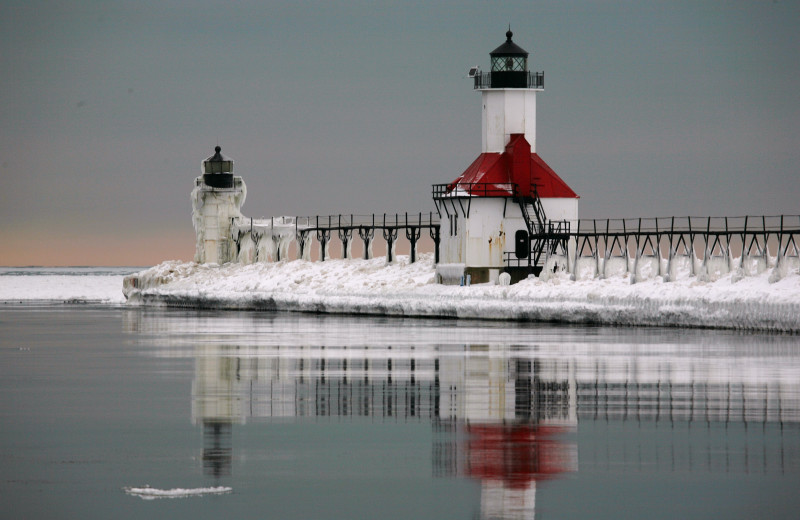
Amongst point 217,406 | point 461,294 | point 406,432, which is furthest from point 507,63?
point 406,432

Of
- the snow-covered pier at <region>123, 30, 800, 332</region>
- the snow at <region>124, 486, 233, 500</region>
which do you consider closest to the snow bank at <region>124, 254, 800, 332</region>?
the snow-covered pier at <region>123, 30, 800, 332</region>

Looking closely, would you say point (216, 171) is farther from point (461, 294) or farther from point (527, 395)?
point (527, 395)

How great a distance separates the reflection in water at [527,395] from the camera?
1498 cm

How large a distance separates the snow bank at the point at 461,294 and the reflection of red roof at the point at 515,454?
2140 centimetres

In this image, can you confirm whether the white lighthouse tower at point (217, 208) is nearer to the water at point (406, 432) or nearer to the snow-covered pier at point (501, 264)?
the snow-covered pier at point (501, 264)

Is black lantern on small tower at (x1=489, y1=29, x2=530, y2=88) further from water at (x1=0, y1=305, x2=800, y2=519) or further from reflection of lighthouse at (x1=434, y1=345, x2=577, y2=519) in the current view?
reflection of lighthouse at (x1=434, y1=345, x2=577, y2=519)

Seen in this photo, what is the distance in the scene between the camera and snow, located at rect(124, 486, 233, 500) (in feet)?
42.9

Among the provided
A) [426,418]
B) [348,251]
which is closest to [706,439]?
[426,418]

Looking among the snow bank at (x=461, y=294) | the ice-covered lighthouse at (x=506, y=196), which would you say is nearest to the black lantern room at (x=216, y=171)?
the snow bank at (x=461, y=294)

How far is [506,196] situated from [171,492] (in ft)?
136

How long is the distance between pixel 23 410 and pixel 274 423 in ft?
12.8

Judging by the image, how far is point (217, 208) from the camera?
76875 millimetres

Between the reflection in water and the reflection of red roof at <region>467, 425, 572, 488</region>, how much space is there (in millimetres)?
22

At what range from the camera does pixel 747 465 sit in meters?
14.6
